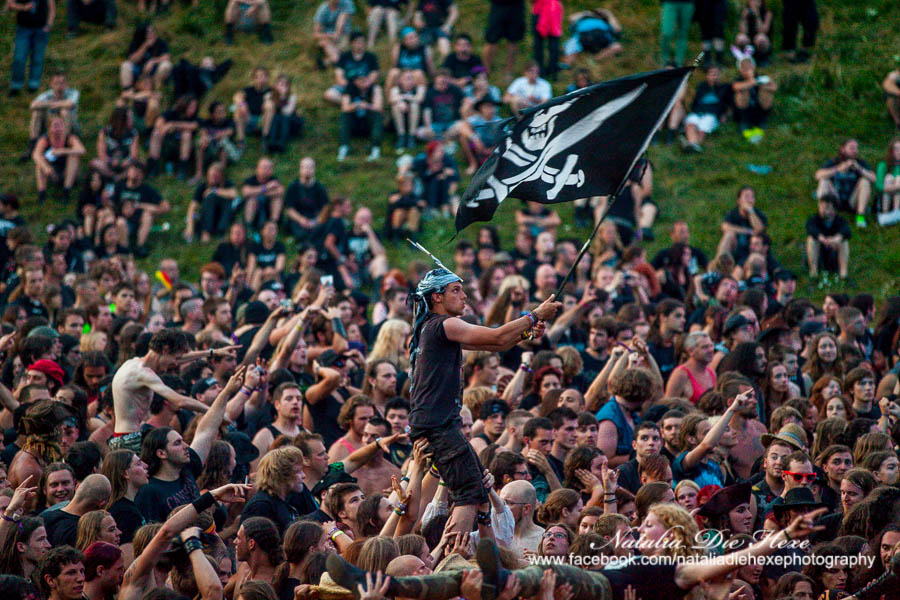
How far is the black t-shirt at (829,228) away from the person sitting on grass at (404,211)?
20.3 ft

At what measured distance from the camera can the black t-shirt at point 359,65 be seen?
76.1 ft

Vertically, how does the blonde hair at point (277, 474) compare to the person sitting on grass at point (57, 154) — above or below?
above

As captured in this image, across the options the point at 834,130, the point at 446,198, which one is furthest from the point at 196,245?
the point at 834,130

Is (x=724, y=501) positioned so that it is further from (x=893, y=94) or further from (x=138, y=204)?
(x=893, y=94)

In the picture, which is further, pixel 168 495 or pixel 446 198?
pixel 446 198

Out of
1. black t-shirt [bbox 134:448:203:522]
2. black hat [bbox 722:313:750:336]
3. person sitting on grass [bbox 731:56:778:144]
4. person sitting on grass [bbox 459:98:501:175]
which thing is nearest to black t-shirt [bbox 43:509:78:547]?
black t-shirt [bbox 134:448:203:522]

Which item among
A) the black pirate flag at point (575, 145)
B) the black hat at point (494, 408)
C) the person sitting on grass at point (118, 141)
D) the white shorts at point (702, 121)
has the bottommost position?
the white shorts at point (702, 121)

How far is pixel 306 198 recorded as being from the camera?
20734 millimetres

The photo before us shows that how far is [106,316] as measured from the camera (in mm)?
13930

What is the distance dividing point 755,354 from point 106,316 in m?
7.00

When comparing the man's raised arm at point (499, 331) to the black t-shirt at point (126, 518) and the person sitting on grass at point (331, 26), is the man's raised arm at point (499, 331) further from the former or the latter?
the person sitting on grass at point (331, 26)

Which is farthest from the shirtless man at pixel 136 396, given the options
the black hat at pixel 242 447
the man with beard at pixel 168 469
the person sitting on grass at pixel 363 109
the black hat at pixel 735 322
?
the person sitting on grass at pixel 363 109

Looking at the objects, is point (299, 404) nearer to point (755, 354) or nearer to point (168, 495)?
point (168, 495)

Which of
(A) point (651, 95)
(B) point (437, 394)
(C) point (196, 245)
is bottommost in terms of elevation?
(C) point (196, 245)
